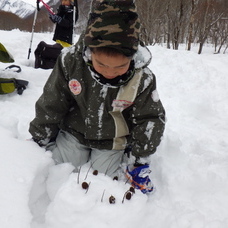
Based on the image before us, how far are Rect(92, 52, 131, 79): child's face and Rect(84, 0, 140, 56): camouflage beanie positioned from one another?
49 mm

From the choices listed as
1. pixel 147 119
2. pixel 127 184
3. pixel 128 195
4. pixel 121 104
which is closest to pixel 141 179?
pixel 127 184

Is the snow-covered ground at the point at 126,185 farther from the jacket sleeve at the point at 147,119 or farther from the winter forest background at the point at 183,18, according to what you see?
the winter forest background at the point at 183,18

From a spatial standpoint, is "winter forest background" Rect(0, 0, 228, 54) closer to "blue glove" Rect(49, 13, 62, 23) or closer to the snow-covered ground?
"blue glove" Rect(49, 13, 62, 23)

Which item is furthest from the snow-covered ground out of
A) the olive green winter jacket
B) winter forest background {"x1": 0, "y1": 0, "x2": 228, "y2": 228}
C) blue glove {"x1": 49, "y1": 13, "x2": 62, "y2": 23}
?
blue glove {"x1": 49, "y1": 13, "x2": 62, "y2": 23}

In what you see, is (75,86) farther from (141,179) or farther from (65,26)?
(65,26)

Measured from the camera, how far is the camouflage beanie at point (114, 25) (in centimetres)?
100

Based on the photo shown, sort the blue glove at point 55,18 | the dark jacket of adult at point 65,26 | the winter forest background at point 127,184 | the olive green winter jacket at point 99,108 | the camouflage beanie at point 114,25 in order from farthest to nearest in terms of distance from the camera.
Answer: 1. the dark jacket of adult at point 65,26
2. the blue glove at point 55,18
3. the olive green winter jacket at point 99,108
4. the winter forest background at point 127,184
5. the camouflage beanie at point 114,25

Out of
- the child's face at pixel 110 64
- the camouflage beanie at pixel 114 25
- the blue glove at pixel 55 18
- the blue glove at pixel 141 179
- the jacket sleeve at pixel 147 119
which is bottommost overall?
the blue glove at pixel 141 179

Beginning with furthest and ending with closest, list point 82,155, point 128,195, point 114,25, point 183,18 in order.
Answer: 1. point 183,18
2. point 82,155
3. point 128,195
4. point 114,25

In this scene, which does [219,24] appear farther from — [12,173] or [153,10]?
[12,173]

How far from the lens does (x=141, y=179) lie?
149cm

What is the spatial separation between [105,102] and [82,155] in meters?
0.55

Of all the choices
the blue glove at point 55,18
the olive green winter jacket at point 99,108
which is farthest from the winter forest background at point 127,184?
the blue glove at point 55,18

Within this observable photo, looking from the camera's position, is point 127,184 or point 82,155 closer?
point 127,184
